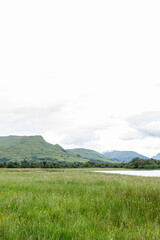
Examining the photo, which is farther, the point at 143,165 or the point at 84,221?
the point at 143,165

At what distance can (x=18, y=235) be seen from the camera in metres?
3.13

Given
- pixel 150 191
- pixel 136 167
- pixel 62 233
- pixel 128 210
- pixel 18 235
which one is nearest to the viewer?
pixel 18 235

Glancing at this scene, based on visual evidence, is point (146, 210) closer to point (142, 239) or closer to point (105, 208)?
point (105, 208)

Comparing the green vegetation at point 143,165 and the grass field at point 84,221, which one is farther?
the green vegetation at point 143,165

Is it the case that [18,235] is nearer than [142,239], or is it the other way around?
[142,239]

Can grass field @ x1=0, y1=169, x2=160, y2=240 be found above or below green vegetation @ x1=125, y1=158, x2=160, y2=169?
above

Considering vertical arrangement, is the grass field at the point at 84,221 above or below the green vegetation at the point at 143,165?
above

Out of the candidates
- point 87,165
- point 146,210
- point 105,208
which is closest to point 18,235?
point 105,208

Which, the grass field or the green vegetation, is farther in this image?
the green vegetation

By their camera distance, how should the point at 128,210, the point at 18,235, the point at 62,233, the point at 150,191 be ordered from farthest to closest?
the point at 150,191 < the point at 128,210 < the point at 62,233 < the point at 18,235

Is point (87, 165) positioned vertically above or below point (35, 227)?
below

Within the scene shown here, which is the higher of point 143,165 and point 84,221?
point 84,221

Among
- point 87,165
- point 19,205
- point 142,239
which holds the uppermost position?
point 142,239

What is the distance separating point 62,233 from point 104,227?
881 mm
